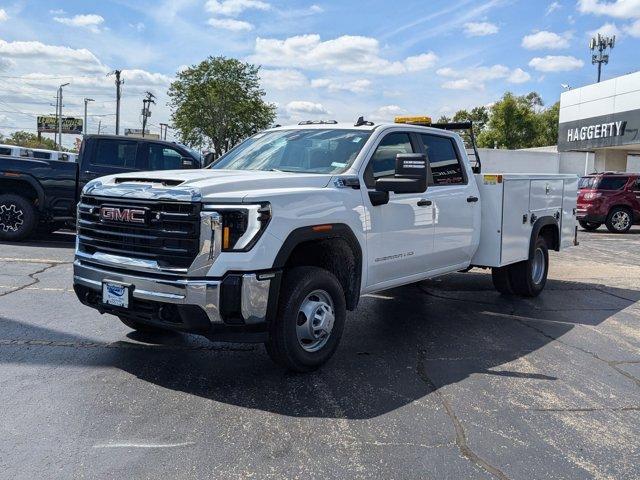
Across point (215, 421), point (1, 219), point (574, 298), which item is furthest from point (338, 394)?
point (1, 219)

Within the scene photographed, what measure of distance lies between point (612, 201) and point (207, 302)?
57.5ft

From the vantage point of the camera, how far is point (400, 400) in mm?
4344

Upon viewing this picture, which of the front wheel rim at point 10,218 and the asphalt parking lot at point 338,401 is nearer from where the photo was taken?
the asphalt parking lot at point 338,401

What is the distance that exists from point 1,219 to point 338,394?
9207 mm

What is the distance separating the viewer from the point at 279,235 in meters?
4.33

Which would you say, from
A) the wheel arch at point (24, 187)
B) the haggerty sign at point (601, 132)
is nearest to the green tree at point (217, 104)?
the haggerty sign at point (601, 132)

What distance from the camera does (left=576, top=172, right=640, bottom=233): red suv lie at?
18703 millimetres

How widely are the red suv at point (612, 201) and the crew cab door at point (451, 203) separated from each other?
13.4 metres

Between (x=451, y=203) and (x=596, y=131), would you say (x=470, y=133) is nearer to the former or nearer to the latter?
(x=451, y=203)

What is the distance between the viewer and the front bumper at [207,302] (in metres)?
4.12

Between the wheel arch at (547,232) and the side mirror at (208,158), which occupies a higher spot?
the side mirror at (208,158)

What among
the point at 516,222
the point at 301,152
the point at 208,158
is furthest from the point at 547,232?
the point at 208,158

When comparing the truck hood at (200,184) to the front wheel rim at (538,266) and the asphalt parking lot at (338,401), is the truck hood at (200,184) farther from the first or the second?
the front wheel rim at (538,266)

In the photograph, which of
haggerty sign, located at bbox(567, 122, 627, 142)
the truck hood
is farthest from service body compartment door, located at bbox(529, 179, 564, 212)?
haggerty sign, located at bbox(567, 122, 627, 142)
